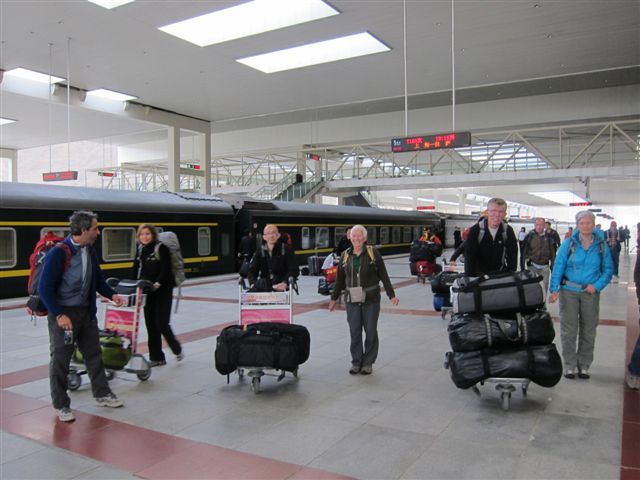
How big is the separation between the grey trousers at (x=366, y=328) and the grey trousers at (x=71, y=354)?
257 cm

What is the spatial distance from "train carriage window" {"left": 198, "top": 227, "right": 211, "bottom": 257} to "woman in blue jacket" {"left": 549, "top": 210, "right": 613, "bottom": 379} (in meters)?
12.2

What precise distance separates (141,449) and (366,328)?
275 centimetres

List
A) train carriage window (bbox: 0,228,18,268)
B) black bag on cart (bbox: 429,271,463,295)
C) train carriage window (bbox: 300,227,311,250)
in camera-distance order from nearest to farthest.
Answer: black bag on cart (bbox: 429,271,463,295)
train carriage window (bbox: 0,228,18,268)
train carriage window (bbox: 300,227,311,250)

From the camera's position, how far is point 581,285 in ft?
18.0

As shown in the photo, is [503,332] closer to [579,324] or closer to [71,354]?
[579,324]

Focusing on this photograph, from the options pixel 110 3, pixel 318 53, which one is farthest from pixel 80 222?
pixel 318 53

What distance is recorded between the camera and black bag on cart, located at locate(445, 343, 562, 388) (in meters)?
4.55

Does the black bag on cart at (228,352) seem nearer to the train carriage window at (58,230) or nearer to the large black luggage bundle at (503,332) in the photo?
the large black luggage bundle at (503,332)

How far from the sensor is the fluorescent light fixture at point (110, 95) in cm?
2113

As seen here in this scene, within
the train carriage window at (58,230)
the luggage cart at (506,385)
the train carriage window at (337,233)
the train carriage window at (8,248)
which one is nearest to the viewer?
the luggage cart at (506,385)

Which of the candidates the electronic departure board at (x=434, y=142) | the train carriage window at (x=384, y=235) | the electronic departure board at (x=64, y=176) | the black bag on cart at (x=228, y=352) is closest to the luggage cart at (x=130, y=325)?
the black bag on cart at (x=228, y=352)

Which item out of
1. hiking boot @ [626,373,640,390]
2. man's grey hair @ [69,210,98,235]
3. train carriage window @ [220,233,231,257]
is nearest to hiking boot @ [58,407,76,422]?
man's grey hair @ [69,210,98,235]

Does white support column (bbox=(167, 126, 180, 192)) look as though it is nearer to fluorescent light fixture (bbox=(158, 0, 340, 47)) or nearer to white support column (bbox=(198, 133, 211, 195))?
white support column (bbox=(198, 133, 211, 195))

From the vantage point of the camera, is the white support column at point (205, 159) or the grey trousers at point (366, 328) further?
the white support column at point (205, 159)
